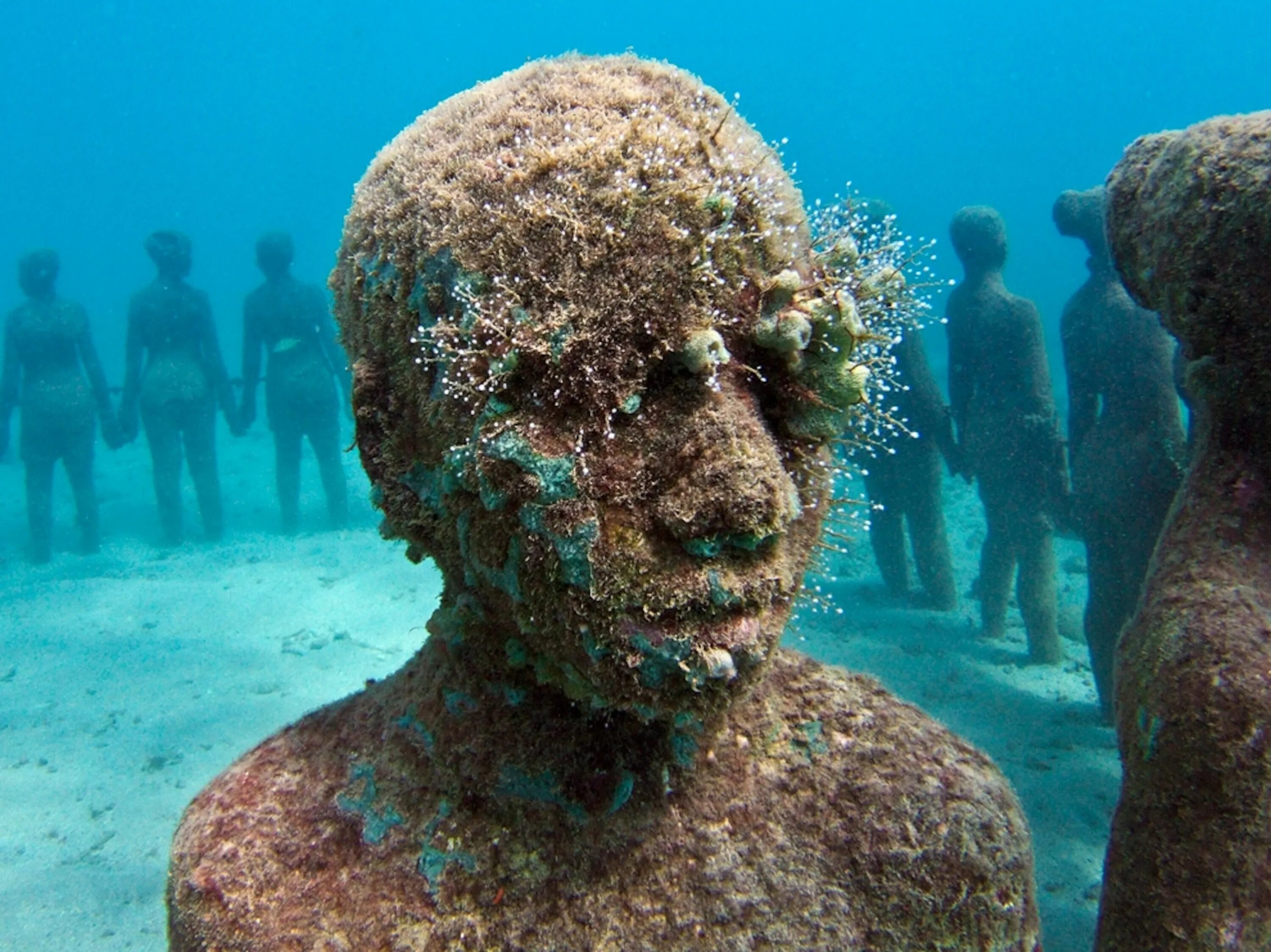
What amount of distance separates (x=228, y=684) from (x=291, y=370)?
23.4 feet

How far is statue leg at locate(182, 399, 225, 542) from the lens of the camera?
13.8 m

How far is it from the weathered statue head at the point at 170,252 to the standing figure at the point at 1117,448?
14.8 meters

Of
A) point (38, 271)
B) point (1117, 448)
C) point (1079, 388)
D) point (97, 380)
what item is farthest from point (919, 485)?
point (38, 271)

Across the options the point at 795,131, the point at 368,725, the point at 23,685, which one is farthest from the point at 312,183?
the point at 368,725

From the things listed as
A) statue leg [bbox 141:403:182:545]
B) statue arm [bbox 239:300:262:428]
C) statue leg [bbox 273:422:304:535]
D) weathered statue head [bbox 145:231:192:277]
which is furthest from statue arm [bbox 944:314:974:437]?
weathered statue head [bbox 145:231:192:277]

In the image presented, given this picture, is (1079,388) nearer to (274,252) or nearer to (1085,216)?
(1085,216)

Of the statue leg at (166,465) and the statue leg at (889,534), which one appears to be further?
the statue leg at (166,465)

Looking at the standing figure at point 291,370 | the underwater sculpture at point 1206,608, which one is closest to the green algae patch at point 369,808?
the underwater sculpture at point 1206,608

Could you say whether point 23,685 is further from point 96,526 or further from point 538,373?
point 538,373

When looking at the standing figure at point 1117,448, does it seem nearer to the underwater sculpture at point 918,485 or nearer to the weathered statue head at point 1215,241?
the underwater sculpture at point 918,485

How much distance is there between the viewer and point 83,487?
44.0 feet

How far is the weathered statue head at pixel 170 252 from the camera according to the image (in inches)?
535

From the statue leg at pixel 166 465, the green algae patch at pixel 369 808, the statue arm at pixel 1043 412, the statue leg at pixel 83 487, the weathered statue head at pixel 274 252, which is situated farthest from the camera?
the statue leg at pixel 166 465

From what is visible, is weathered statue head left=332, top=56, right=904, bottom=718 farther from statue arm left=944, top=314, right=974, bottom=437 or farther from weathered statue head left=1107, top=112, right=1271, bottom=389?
statue arm left=944, top=314, right=974, bottom=437
